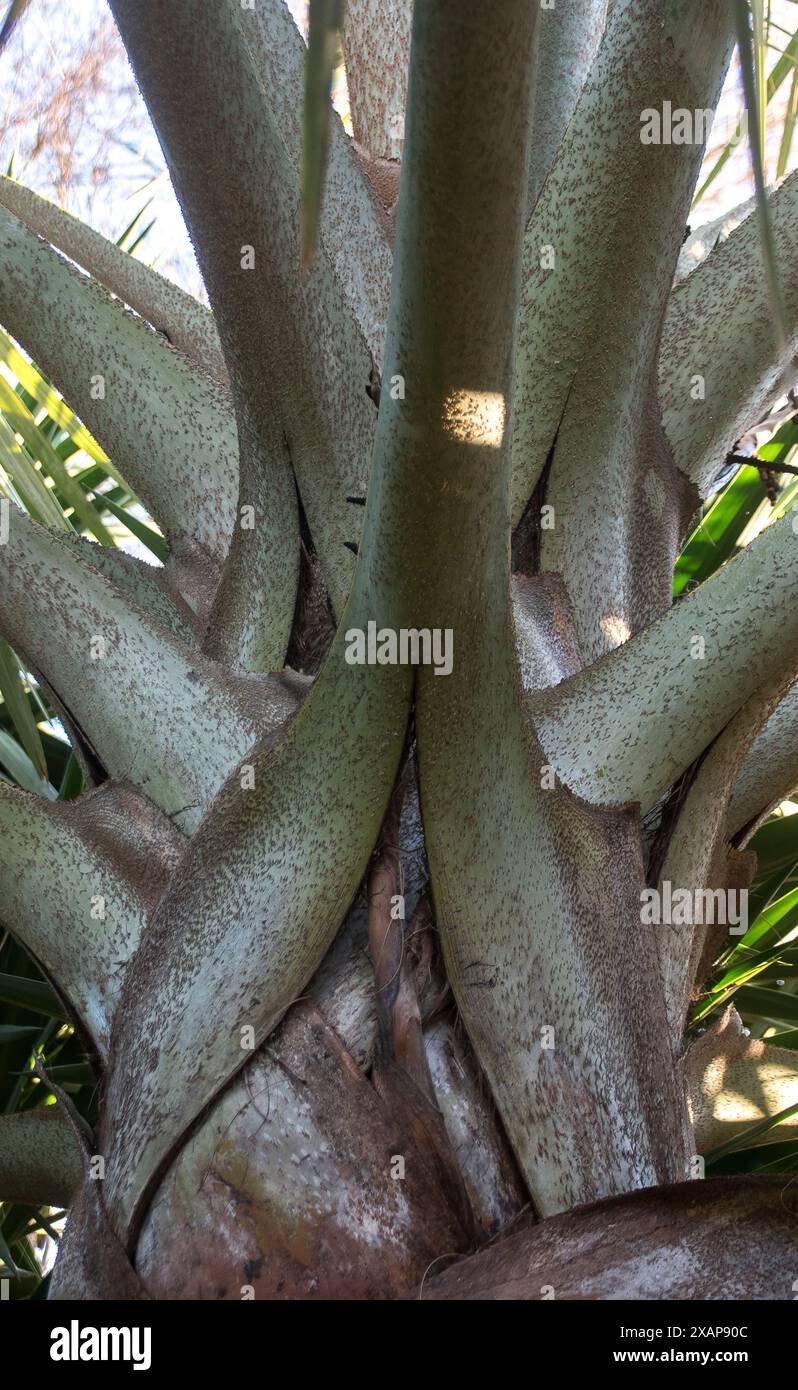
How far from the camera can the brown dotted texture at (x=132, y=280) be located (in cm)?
148

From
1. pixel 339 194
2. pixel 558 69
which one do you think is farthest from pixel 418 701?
pixel 558 69

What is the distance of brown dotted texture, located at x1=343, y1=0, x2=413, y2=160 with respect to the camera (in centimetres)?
162

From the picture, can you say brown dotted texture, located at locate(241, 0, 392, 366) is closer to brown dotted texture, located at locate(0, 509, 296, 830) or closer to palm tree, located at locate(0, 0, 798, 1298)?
palm tree, located at locate(0, 0, 798, 1298)

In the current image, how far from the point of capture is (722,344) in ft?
4.00

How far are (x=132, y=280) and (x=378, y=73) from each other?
45 centimetres

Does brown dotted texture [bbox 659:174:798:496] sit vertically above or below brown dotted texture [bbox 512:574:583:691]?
above

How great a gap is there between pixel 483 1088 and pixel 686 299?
33.3 inches

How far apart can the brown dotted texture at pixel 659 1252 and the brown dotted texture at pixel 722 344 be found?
0.76m

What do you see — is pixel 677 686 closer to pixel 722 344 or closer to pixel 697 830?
pixel 697 830

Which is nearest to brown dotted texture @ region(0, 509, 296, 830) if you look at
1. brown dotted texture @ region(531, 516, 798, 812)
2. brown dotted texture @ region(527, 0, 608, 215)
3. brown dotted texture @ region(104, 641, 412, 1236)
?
brown dotted texture @ region(104, 641, 412, 1236)

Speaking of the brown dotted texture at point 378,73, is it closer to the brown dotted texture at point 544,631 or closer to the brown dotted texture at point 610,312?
the brown dotted texture at point 610,312

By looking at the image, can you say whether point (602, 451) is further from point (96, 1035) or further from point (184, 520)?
point (96, 1035)

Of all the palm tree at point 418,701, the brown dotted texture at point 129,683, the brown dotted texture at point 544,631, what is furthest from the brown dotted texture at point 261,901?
the brown dotted texture at point 544,631

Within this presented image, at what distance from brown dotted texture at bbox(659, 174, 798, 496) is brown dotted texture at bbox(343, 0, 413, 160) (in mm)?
573
